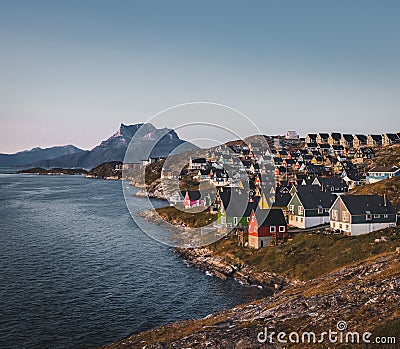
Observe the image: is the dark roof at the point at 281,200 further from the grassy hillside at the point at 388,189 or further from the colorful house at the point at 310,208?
the grassy hillside at the point at 388,189

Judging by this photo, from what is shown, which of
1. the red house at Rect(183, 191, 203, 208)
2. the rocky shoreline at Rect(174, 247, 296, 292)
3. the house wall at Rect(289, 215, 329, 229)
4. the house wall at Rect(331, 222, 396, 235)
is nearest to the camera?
the rocky shoreline at Rect(174, 247, 296, 292)

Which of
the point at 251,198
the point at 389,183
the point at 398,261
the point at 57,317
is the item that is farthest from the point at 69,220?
the point at 398,261

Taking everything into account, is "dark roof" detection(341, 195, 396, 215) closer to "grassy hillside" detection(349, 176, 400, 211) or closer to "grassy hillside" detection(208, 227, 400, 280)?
"grassy hillside" detection(208, 227, 400, 280)

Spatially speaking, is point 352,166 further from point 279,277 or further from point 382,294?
point 382,294

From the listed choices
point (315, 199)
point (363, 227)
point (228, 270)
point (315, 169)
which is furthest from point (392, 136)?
point (228, 270)

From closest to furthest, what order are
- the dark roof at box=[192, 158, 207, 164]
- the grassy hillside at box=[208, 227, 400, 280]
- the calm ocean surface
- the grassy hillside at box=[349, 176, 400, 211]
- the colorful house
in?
the calm ocean surface, the grassy hillside at box=[208, 227, 400, 280], the colorful house, the grassy hillside at box=[349, 176, 400, 211], the dark roof at box=[192, 158, 207, 164]

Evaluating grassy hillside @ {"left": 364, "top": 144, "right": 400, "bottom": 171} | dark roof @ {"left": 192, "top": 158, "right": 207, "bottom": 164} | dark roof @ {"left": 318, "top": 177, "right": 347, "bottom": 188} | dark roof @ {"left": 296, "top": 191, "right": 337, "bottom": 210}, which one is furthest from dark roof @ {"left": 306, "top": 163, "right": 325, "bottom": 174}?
dark roof @ {"left": 296, "top": 191, "right": 337, "bottom": 210}
